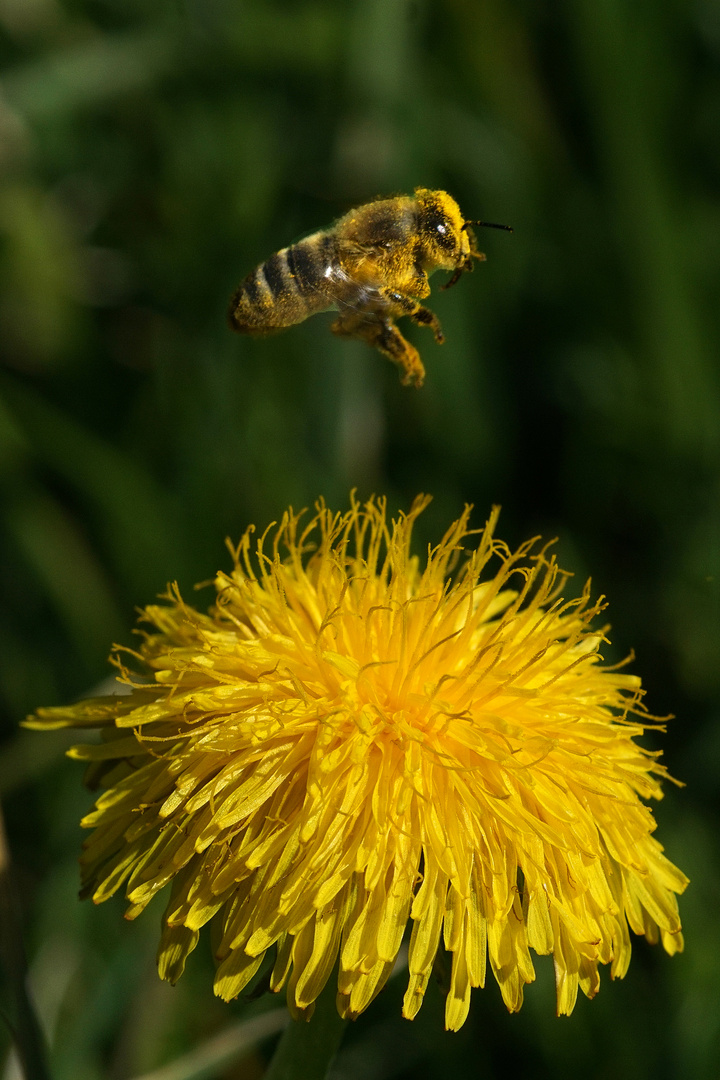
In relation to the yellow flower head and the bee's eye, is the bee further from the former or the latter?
the yellow flower head

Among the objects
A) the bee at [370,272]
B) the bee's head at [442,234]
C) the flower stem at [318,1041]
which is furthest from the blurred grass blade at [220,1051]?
the bee's head at [442,234]

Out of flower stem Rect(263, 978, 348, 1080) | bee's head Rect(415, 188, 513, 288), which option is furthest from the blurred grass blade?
bee's head Rect(415, 188, 513, 288)

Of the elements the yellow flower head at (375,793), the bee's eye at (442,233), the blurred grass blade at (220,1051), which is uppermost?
the bee's eye at (442,233)

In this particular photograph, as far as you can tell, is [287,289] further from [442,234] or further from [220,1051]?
[220,1051]

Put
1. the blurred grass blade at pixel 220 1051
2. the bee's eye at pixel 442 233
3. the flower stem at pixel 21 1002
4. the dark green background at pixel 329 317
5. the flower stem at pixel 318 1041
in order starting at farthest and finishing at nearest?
the dark green background at pixel 329 317 < the bee's eye at pixel 442 233 < the blurred grass blade at pixel 220 1051 < the flower stem at pixel 318 1041 < the flower stem at pixel 21 1002

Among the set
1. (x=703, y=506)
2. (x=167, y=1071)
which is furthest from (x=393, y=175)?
(x=167, y=1071)

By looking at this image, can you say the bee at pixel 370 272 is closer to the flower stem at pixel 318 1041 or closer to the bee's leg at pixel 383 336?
the bee's leg at pixel 383 336

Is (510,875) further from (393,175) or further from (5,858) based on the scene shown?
(393,175)
